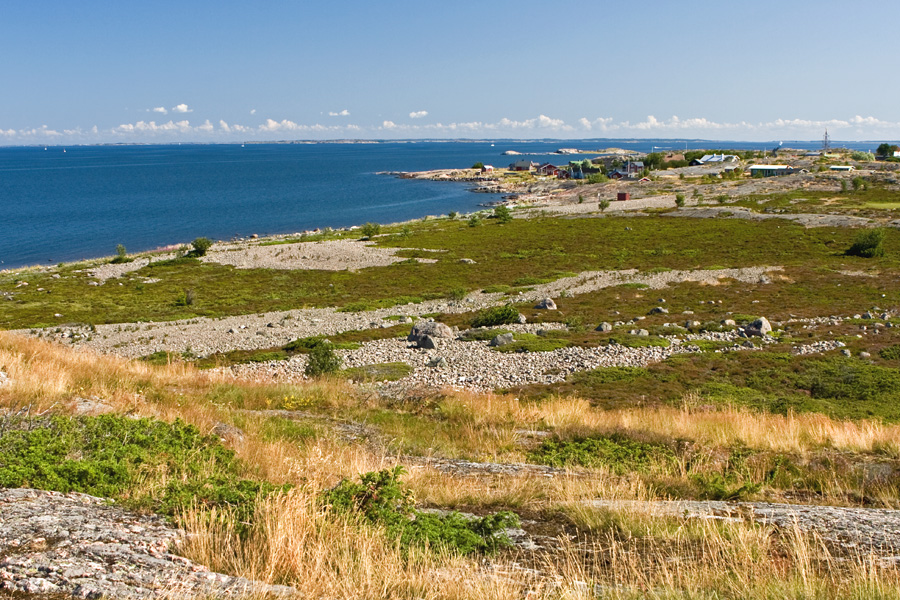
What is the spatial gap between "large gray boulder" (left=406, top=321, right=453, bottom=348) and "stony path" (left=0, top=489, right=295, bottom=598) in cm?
2148

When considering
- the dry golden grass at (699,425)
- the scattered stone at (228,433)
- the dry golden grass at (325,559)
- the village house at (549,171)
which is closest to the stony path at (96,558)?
the dry golden grass at (325,559)

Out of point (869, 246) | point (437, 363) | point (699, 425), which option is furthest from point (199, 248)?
point (869, 246)

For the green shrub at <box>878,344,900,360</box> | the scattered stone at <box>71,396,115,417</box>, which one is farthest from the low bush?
the green shrub at <box>878,344,900,360</box>

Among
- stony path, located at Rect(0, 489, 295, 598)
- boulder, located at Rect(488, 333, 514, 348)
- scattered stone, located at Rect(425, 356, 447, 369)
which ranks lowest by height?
boulder, located at Rect(488, 333, 514, 348)

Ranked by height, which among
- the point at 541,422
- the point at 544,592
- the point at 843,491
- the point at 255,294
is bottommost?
the point at 255,294

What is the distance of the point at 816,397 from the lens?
59.3 ft

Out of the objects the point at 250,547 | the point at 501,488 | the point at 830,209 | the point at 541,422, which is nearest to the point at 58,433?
the point at 250,547

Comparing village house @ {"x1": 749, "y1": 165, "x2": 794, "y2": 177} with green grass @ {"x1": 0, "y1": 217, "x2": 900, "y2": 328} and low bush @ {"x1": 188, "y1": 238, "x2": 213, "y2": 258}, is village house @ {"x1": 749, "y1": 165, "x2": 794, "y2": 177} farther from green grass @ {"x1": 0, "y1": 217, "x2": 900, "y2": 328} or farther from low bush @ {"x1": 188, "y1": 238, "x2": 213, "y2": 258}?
low bush @ {"x1": 188, "y1": 238, "x2": 213, "y2": 258}

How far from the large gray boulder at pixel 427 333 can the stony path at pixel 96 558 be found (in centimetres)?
2148

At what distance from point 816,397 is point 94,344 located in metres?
29.2

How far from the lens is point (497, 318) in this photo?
31141 mm

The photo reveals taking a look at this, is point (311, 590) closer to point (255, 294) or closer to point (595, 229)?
point (255, 294)

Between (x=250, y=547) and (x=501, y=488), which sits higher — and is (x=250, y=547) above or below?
above

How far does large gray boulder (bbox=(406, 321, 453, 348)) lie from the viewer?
88.8 ft
